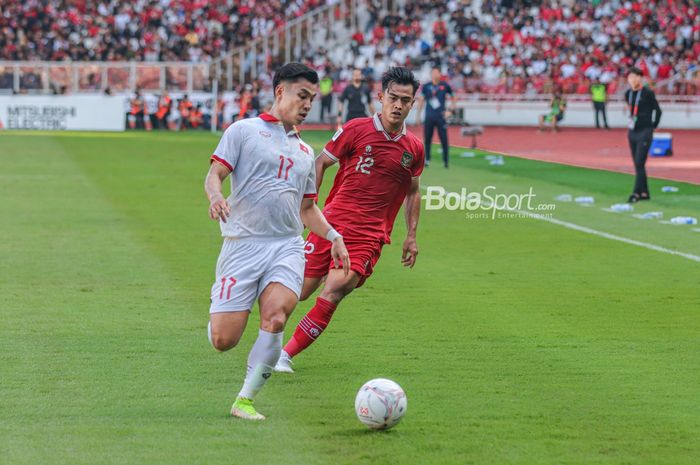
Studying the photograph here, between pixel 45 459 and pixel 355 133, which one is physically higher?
pixel 355 133

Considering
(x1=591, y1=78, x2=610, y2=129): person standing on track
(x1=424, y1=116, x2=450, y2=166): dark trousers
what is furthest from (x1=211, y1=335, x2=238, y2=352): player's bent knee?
(x1=591, y1=78, x2=610, y2=129): person standing on track

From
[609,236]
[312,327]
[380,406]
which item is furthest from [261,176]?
[609,236]

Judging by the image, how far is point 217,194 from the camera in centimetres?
711

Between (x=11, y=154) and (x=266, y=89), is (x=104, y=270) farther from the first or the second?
(x=266, y=89)

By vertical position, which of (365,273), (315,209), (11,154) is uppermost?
(315,209)

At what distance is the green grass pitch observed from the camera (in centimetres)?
682

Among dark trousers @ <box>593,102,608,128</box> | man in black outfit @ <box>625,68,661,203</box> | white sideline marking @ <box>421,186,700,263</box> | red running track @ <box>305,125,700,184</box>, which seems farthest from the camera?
dark trousers @ <box>593,102,608,128</box>

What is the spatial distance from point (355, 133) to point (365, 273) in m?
1.03

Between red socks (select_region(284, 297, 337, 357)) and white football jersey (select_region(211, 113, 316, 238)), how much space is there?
1.26 metres

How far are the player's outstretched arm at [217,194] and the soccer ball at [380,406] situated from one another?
1217 mm

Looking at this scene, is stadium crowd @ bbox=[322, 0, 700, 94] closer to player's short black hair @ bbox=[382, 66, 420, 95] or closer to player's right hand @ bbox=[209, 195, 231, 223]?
player's short black hair @ bbox=[382, 66, 420, 95]

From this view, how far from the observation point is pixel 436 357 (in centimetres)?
925

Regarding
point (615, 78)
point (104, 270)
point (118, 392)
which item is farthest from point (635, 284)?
point (615, 78)

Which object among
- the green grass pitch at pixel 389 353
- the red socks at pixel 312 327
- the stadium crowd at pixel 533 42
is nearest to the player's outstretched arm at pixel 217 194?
the green grass pitch at pixel 389 353
